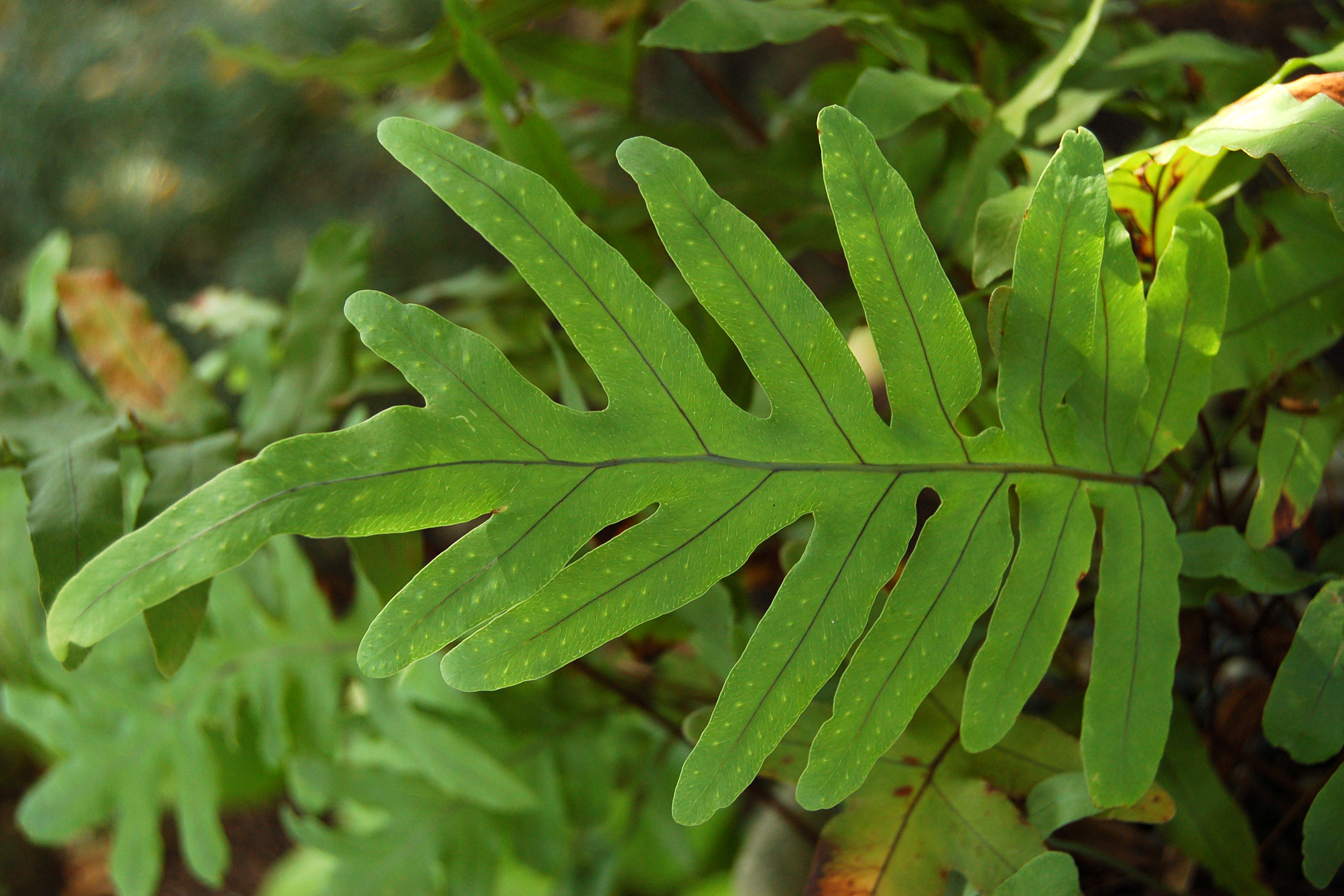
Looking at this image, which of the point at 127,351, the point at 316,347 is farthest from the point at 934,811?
the point at 127,351

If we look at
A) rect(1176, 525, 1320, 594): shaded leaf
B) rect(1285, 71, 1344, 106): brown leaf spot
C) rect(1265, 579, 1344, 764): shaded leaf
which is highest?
rect(1285, 71, 1344, 106): brown leaf spot

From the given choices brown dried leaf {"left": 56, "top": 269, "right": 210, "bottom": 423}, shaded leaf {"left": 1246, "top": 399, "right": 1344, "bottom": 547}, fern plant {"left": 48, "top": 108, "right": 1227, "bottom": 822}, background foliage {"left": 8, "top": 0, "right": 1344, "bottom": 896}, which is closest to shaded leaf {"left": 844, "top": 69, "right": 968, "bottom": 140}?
background foliage {"left": 8, "top": 0, "right": 1344, "bottom": 896}

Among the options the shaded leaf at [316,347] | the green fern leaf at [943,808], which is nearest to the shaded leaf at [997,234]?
the green fern leaf at [943,808]

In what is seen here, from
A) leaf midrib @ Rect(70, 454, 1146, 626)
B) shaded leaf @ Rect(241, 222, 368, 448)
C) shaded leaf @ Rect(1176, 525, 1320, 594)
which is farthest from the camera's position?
shaded leaf @ Rect(241, 222, 368, 448)

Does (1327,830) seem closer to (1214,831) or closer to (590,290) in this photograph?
(1214,831)

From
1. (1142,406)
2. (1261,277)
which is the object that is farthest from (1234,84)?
(1142,406)

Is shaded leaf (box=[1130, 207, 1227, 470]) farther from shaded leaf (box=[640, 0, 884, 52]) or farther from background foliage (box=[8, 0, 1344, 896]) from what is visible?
shaded leaf (box=[640, 0, 884, 52])
